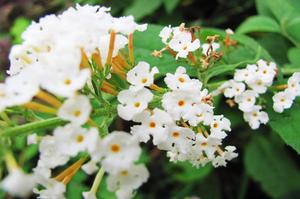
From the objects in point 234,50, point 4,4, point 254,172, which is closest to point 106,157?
point 234,50

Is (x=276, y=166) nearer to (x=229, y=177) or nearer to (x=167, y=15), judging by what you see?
(x=229, y=177)

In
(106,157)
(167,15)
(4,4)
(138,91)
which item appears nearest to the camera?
(106,157)

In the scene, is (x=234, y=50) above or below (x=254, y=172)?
above

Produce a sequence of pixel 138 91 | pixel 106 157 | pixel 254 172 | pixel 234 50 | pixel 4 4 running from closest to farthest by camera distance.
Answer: pixel 106 157
pixel 138 91
pixel 234 50
pixel 254 172
pixel 4 4

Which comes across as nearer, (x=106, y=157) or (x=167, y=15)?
(x=106, y=157)

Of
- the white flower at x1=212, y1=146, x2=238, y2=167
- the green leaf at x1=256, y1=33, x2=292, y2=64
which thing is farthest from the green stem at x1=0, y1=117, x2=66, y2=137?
the green leaf at x1=256, y1=33, x2=292, y2=64
